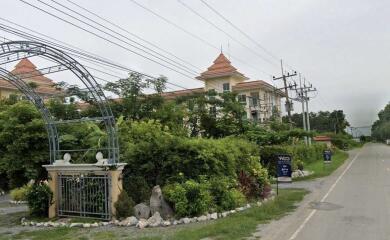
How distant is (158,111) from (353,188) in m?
11.5

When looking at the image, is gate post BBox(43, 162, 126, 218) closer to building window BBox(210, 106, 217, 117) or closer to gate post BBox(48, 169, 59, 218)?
gate post BBox(48, 169, 59, 218)

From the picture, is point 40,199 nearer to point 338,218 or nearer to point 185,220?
point 185,220

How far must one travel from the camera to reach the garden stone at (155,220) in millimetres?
13423

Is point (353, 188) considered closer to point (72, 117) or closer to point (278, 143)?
point (278, 143)

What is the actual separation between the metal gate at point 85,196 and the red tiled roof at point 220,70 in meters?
45.9

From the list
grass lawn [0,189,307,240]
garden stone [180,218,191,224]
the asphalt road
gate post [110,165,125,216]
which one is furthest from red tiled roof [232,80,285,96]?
garden stone [180,218,191,224]

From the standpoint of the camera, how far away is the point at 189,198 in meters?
14.4

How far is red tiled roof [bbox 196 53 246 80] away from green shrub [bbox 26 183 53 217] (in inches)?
1805

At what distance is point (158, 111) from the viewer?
2675 centimetres

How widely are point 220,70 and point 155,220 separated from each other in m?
48.9

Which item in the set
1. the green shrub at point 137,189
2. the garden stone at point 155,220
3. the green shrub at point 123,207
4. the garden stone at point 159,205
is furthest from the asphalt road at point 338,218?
the green shrub at point 137,189

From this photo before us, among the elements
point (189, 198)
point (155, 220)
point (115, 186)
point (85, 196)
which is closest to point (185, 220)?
point (189, 198)

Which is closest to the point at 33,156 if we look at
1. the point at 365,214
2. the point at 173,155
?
the point at 173,155

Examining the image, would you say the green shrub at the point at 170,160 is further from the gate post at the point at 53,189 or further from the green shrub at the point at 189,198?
the gate post at the point at 53,189
